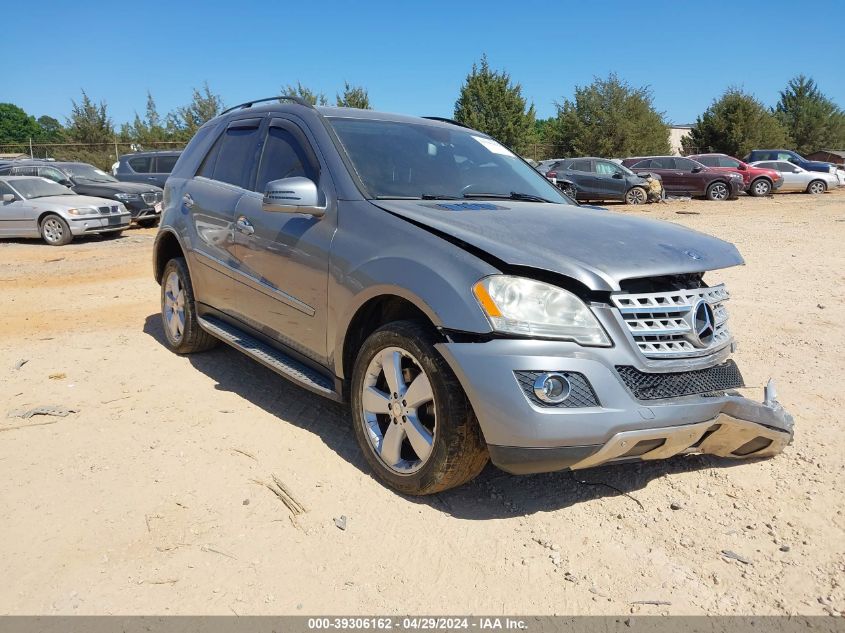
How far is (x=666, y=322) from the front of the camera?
109 inches

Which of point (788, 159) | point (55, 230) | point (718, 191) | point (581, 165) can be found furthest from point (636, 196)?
point (55, 230)

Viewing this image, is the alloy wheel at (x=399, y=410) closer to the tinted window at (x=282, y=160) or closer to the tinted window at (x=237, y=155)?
the tinted window at (x=282, y=160)

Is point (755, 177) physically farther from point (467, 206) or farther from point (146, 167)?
point (467, 206)

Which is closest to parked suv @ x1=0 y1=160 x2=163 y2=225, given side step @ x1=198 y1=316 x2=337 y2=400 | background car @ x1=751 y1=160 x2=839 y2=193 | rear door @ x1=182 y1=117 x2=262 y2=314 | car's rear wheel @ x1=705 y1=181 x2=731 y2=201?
rear door @ x1=182 y1=117 x2=262 y2=314

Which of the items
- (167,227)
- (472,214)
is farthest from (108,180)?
(472,214)

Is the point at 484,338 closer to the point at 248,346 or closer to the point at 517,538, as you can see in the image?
the point at 517,538

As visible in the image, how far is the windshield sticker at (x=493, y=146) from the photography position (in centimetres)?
447

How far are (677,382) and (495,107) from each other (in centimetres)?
4170

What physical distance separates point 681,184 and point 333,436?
79.2 feet

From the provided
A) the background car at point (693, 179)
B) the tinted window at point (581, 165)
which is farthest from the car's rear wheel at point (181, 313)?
the background car at point (693, 179)

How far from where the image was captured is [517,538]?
2.79m

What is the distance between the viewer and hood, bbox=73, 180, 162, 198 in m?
15.6

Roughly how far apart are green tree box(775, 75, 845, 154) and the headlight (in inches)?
2251

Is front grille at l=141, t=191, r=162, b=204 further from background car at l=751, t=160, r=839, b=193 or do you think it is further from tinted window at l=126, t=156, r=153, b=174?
background car at l=751, t=160, r=839, b=193
